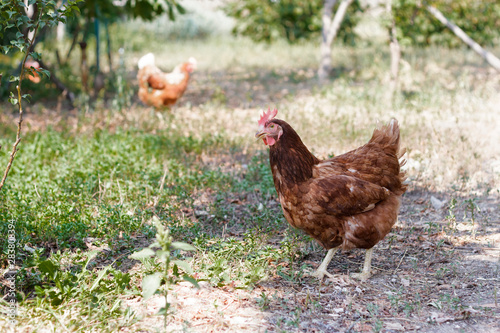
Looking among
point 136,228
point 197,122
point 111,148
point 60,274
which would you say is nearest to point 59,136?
point 111,148

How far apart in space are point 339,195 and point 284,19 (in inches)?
370

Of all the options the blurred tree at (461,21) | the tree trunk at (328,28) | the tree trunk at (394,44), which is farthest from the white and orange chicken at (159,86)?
the blurred tree at (461,21)

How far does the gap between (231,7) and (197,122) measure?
6.68 m

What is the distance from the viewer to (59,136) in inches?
233

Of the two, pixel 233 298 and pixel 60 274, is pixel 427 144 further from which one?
pixel 60 274

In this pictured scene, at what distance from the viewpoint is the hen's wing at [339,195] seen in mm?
3213

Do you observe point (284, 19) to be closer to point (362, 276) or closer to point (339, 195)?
point (339, 195)

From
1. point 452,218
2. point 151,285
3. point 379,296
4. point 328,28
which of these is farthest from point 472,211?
point 328,28

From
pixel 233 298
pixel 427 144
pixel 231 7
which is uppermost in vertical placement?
pixel 231 7

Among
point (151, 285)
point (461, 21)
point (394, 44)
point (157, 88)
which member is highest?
point (461, 21)

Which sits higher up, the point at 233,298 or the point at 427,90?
the point at 427,90

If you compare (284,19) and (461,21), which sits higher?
(461,21)

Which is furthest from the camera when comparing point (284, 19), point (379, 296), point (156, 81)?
point (284, 19)

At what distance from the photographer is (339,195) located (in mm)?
3227
